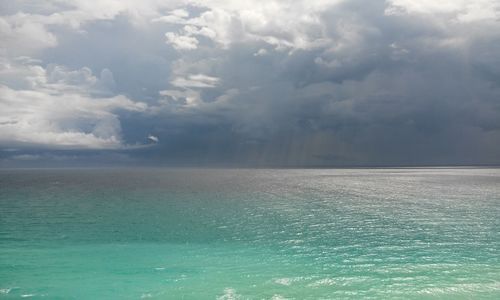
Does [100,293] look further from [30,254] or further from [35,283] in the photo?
[30,254]

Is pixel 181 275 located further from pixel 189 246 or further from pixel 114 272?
pixel 189 246

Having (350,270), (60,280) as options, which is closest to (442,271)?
(350,270)

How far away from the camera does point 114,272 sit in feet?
96.1

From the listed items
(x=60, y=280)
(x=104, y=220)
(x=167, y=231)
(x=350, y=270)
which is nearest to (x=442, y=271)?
(x=350, y=270)

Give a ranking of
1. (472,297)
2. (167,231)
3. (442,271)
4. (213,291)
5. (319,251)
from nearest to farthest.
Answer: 1. (472,297)
2. (213,291)
3. (442,271)
4. (319,251)
5. (167,231)

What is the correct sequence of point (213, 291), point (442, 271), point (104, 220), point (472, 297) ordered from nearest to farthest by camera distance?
1. point (472, 297)
2. point (213, 291)
3. point (442, 271)
4. point (104, 220)

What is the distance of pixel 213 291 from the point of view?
24.6 meters

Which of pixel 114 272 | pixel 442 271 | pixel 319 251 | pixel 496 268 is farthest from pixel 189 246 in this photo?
pixel 496 268

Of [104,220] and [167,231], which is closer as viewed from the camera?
[167,231]

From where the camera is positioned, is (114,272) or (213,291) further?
(114,272)

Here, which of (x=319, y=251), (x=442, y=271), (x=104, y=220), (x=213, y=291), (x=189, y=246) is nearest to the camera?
(x=213, y=291)

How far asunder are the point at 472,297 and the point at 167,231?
35.6 metres

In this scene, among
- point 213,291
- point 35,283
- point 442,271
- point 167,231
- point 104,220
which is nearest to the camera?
point 213,291

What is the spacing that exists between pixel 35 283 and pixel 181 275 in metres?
10.6
